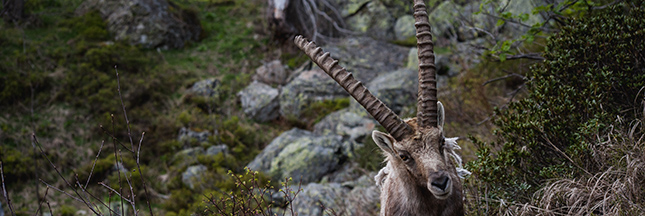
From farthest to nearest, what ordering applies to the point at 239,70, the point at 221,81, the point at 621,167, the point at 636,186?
1. the point at 239,70
2. the point at 221,81
3. the point at 621,167
4. the point at 636,186

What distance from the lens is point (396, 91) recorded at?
40.9 feet

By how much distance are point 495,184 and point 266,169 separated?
7.12 metres

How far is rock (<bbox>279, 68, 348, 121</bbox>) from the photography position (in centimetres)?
1441

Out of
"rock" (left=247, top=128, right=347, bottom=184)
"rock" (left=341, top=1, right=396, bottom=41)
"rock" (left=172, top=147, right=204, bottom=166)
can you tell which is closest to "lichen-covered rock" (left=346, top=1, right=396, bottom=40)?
"rock" (left=341, top=1, right=396, bottom=41)

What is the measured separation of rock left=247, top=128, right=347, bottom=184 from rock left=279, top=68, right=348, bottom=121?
3149 millimetres

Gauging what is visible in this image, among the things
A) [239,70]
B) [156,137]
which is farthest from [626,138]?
[239,70]

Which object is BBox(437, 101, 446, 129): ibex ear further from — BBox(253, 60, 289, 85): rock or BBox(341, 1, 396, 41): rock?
BBox(341, 1, 396, 41): rock

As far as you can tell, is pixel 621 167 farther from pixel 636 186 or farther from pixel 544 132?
pixel 544 132

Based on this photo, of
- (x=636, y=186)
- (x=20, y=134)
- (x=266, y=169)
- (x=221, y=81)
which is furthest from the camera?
(x=221, y=81)

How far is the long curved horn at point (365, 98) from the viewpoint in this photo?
11.4ft

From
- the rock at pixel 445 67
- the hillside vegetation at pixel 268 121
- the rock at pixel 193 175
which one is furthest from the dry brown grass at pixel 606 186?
the rock at pixel 445 67

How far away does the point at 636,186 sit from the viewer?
11.5 ft

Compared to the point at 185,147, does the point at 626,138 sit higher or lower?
higher

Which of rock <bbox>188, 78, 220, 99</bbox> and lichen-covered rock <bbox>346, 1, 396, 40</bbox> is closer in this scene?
rock <bbox>188, 78, 220, 99</bbox>
